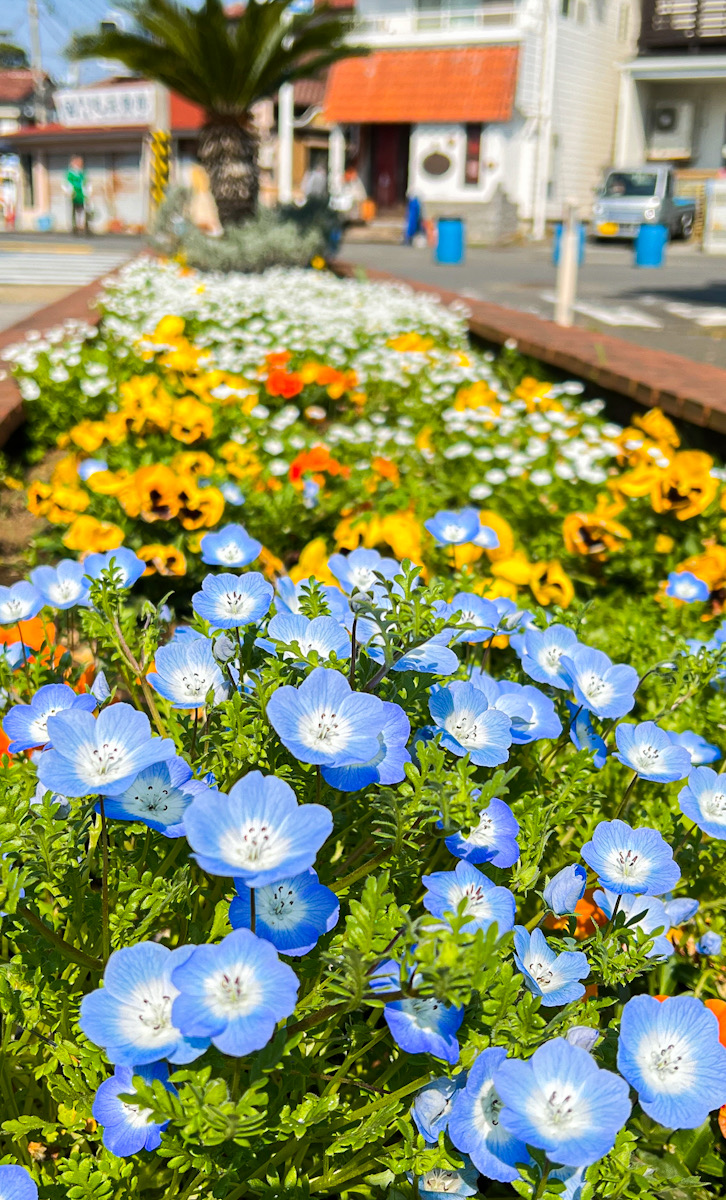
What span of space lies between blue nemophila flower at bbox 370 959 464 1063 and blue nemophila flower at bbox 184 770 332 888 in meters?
0.12

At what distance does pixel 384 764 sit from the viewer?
979mm

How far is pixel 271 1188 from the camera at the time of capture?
93 cm

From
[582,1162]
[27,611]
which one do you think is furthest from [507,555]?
[582,1162]

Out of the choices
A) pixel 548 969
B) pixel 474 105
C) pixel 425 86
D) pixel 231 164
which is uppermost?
pixel 425 86

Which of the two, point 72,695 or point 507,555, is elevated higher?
point 72,695

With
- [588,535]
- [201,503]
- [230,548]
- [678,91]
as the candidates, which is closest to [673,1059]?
[230,548]

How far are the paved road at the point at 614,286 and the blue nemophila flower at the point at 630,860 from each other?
5797mm

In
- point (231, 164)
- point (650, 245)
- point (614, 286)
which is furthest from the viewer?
point (650, 245)

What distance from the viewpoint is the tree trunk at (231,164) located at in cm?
1239

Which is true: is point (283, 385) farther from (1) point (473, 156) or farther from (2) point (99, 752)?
(1) point (473, 156)

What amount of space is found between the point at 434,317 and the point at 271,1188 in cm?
626

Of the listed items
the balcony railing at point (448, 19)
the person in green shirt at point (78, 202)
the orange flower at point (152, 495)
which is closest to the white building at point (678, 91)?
the balcony railing at point (448, 19)

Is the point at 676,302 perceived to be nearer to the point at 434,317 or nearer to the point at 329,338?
the point at 434,317

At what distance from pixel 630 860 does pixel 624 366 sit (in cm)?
370
